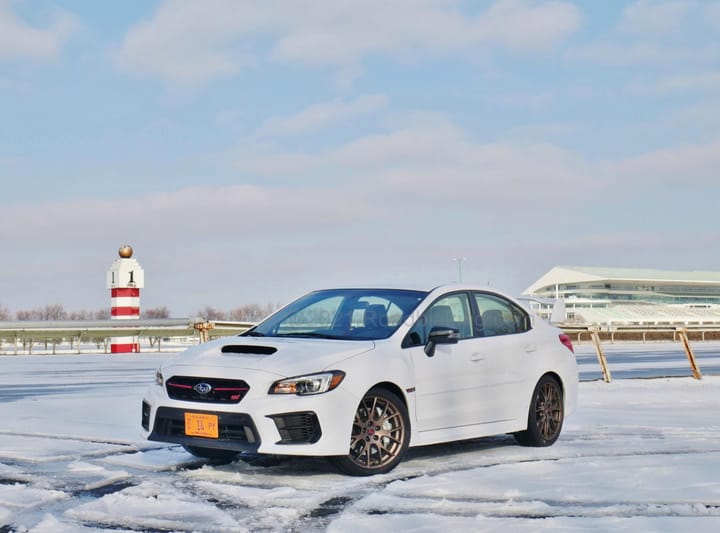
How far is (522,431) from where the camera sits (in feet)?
31.8

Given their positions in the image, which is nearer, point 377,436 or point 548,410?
point 377,436

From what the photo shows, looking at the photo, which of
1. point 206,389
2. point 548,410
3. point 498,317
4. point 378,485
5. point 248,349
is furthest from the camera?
point 548,410

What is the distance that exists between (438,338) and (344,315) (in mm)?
964

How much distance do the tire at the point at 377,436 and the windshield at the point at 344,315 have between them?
25.8 inches

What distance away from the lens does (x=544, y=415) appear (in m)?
9.87

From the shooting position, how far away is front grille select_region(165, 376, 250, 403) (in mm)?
7633

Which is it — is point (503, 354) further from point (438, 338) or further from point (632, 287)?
point (632, 287)

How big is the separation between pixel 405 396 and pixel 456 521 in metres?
2.23

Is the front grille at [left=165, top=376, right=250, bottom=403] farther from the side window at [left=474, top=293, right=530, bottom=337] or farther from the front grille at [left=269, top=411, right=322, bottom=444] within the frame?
the side window at [left=474, top=293, right=530, bottom=337]

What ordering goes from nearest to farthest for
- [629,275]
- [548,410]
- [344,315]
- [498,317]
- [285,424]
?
[285,424] < [344,315] < [498,317] < [548,410] < [629,275]

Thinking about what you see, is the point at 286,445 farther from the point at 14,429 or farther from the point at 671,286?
the point at 671,286

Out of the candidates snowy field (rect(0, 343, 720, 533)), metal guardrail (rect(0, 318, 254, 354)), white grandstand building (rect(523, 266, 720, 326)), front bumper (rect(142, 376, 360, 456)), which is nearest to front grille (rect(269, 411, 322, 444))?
front bumper (rect(142, 376, 360, 456))

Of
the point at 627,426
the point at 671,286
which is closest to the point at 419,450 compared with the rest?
the point at 627,426

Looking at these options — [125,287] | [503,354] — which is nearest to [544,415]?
[503,354]
